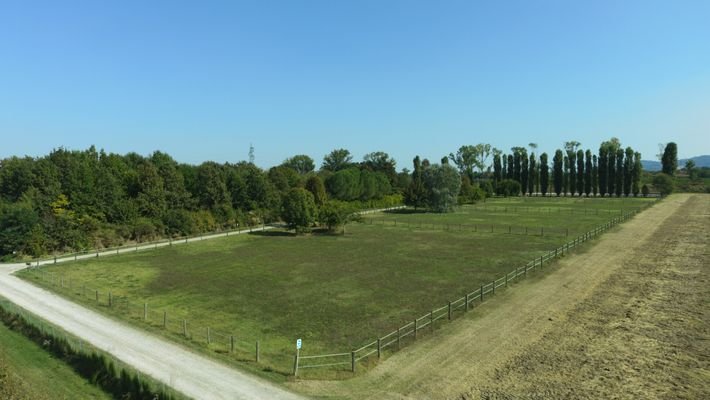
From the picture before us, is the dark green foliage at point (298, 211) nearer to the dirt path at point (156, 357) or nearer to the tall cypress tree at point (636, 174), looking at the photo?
the dirt path at point (156, 357)

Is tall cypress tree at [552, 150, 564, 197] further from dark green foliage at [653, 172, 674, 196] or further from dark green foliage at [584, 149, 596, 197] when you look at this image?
dark green foliage at [653, 172, 674, 196]

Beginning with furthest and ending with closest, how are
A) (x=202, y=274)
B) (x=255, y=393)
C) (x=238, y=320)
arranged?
(x=202, y=274), (x=238, y=320), (x=255, y=393)

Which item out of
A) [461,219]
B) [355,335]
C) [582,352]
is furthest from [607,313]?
[461,219]

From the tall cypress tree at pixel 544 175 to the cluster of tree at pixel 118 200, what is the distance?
86.0 metres

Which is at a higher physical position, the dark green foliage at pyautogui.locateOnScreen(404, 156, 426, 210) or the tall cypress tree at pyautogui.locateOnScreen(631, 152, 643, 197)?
the tall cypress tree at pyautogui.locateOnScreen(631, 152, 643, 197)

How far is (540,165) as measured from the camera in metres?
140

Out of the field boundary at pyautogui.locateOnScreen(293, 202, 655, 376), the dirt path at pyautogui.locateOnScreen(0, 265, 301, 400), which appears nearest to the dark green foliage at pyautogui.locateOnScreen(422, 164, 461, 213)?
the field boundary at pyautogui.locateOnScreen(293, 202, 655, 376)

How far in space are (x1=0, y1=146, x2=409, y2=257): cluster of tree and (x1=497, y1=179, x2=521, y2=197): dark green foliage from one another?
7374 cm

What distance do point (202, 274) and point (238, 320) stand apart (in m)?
13.3

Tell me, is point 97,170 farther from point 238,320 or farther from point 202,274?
point 238,320

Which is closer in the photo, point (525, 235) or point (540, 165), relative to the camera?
point (525, 235)

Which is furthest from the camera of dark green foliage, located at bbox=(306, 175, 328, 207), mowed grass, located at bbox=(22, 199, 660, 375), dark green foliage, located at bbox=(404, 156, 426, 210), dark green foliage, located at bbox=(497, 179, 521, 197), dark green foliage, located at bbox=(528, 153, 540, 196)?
dark green foliage, located at bbox=(528, 153, 540, 196)

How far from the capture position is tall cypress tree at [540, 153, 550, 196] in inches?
5443

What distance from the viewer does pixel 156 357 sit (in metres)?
19.1
